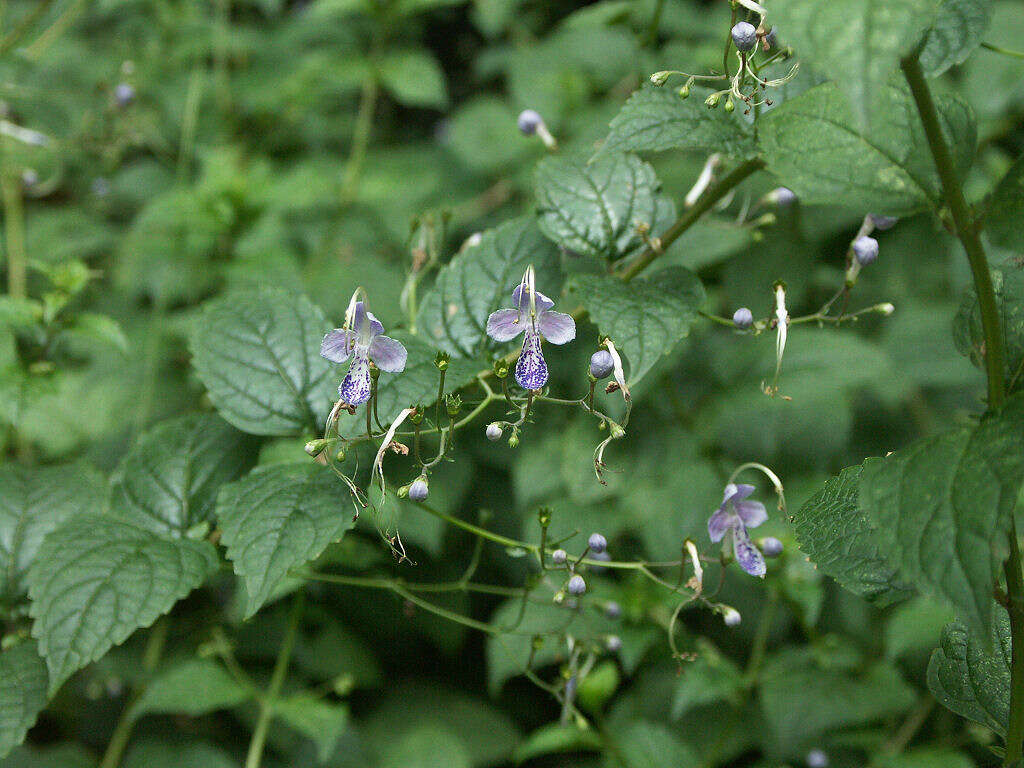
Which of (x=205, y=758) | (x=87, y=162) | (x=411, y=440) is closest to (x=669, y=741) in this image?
(x=411, y=440)

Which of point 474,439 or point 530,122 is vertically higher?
point 530,122

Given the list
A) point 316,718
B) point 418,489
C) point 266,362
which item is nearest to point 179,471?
point 266,362

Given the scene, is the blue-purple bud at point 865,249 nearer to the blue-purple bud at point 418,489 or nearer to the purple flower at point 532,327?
the purple flower at point 532,327

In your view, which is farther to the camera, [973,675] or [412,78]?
[412,78]

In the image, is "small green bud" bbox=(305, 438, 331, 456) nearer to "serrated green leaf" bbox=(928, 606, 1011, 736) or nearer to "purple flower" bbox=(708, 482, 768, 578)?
"purple flower" bbox=(708, 482, 768, 578)

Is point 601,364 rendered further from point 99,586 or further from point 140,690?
point 140,690

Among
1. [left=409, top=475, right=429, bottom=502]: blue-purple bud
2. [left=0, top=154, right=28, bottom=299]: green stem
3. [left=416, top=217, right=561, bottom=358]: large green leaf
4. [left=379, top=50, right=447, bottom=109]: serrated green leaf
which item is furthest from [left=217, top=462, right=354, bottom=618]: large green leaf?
[left=379, top=50, right=447, bottom=109]: serrated green leaf
